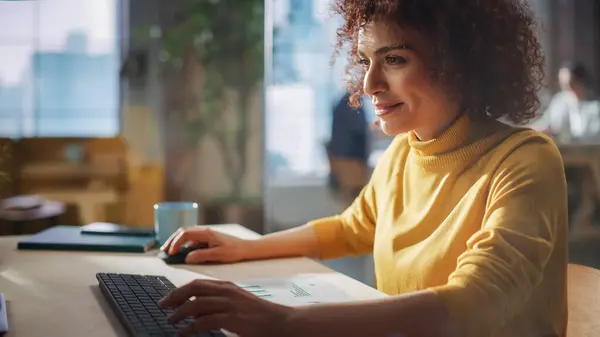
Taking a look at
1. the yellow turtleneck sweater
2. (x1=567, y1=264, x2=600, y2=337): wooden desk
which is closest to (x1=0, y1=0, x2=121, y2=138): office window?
the yellow turtleneck sweater

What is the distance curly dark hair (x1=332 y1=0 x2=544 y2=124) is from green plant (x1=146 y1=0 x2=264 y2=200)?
2168 mm

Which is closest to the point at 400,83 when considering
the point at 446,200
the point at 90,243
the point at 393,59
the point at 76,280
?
the point at 393,59

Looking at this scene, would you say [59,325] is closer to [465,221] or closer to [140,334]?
[140,334]

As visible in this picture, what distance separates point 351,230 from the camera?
50.8 inches

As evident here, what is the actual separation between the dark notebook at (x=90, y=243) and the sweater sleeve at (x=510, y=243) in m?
0.71

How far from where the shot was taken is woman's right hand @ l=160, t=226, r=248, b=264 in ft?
3.87

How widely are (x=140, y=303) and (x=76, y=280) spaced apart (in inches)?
10.5

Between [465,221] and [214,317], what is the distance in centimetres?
40

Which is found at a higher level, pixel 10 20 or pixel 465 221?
pixel 10 20

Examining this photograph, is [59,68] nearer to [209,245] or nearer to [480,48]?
[209,245]

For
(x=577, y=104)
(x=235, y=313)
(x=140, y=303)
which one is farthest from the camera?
(x=577, y=104)

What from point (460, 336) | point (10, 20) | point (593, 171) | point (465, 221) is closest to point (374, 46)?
point (465, 221)

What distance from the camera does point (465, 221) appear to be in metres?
0.91

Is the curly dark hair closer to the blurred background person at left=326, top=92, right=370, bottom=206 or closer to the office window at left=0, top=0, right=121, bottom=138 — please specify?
the blurred background person at left=326, top=92, right=370, bottom=206
